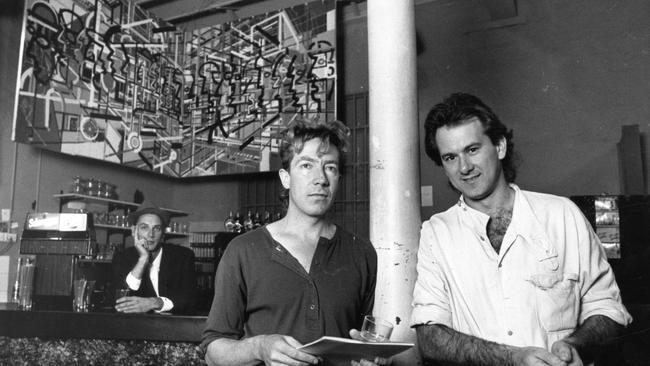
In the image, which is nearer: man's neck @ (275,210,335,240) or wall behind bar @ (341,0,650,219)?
man's neck @ (275,210,335,240)

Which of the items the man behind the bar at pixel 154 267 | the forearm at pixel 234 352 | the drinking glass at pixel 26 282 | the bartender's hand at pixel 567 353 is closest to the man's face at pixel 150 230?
Result: the man behind the bar at pixel 154 267

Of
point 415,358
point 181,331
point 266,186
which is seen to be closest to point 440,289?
point 415,358

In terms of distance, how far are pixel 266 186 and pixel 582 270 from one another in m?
6.19

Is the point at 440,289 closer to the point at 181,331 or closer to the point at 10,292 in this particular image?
the point at 181,331

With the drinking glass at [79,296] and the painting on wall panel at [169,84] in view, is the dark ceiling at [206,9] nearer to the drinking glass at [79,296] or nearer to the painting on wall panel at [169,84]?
the painting on wall panel at [169,84]

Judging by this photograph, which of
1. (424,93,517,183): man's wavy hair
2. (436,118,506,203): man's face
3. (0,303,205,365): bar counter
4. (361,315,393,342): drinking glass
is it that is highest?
(424,93,517,183): man's wavy hair

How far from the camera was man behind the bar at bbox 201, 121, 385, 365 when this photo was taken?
1.67 meters

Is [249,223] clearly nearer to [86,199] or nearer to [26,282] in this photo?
[86,199]

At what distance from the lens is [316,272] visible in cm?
178

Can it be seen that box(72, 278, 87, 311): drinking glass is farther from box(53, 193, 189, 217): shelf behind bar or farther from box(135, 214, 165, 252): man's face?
box(53, 193, 189, 217): shelf behind bar

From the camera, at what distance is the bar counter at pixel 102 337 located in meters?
2.72

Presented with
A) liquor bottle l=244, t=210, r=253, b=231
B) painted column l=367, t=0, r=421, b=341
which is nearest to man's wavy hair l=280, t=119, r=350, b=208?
painted column l=367, t=0, r=421, b=341

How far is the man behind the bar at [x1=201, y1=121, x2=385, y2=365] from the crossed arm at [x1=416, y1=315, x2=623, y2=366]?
262 mm

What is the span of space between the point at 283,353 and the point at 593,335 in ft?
3.24
